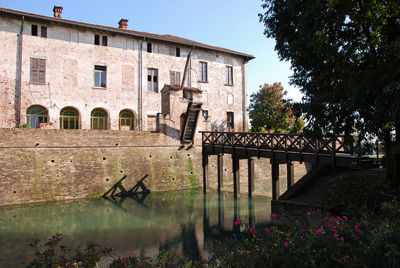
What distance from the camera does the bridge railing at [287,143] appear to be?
10.8 meters

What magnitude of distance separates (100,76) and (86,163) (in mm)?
7385

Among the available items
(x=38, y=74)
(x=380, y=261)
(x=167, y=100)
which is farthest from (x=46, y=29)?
(x=380, y=261)

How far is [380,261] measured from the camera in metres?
4.02

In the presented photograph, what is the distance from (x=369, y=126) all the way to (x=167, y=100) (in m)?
13.3

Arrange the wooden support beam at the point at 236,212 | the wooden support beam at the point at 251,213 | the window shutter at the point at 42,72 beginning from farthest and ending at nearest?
the window shutter at the point at 42,72
the wooden support beam at the point at 251,213
the wooden support beam at the point at 236,212

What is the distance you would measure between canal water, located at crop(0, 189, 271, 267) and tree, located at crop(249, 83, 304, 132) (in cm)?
1073

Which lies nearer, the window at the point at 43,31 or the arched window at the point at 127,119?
the window at the point at 43,31

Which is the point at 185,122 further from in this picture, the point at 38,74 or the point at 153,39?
the point at 38,74

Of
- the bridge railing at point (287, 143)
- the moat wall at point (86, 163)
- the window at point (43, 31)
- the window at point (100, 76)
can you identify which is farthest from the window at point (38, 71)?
the bridge railing at point (287, 143)

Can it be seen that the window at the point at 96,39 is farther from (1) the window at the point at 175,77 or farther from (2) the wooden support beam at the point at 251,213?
(2) the wooden support beam at the point at 251,213

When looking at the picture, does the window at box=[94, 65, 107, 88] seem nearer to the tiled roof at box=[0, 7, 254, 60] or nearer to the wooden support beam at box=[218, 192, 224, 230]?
the tiled roof at box=[0, 7, 254, 60]

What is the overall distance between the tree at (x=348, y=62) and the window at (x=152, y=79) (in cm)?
1471

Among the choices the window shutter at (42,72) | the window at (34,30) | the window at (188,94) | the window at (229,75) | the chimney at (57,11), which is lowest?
the window at (188,94)

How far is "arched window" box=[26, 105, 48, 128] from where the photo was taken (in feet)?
64.0
